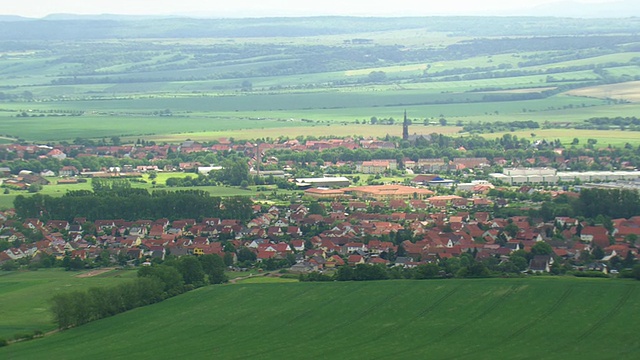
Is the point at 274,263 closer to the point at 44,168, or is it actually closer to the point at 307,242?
the point at 307,242

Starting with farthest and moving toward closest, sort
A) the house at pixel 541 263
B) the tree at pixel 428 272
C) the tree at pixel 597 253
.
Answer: the tree at pixel 597 253, the house at pixel 541 263, the tree at pixel 428 272

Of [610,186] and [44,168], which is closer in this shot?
[610,186]

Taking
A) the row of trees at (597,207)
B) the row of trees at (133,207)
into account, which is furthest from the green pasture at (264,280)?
the row of trees at (597,207)

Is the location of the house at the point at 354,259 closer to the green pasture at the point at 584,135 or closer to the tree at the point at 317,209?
the tree at the point at 317,209

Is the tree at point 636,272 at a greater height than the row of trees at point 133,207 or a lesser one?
greater

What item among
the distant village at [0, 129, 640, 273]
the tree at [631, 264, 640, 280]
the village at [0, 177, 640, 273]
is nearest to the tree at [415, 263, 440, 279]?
the distant village at [0, 129, 640, 273]

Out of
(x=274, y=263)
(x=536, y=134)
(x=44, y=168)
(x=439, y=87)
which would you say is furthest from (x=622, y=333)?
(x=439, y=87)

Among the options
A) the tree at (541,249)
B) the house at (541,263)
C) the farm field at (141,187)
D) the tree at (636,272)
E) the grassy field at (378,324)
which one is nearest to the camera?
the grassy field at (378,324)

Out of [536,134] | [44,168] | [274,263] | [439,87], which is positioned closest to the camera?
[274,263]
